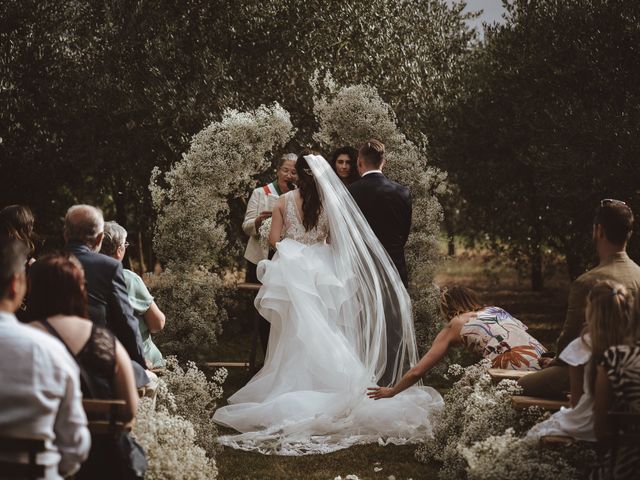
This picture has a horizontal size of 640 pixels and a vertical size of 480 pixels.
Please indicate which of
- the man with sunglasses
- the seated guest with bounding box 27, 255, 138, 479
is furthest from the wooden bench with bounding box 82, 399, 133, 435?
the man with sunglasses

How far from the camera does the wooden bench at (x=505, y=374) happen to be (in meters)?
6.11

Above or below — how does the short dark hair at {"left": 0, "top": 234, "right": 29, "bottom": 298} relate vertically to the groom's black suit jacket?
below

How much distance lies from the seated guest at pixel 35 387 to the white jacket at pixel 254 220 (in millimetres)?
→ 6360

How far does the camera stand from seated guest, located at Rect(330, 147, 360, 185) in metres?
9.30

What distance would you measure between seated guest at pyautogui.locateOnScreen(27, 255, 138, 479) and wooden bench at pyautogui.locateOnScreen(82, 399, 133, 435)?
4cm

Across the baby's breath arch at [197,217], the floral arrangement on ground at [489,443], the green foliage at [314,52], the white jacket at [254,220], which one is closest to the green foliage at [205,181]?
the baby's breath arch at [197,217]

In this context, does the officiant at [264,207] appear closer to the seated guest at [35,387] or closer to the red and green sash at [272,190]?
the red and green sash at [272,190]

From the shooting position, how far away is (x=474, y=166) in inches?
670

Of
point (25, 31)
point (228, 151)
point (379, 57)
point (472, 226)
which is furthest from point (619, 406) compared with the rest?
point (472, 226)

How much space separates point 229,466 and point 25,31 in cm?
967

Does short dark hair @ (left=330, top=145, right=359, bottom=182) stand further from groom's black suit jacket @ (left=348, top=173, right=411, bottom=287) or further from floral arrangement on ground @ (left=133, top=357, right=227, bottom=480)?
floral arrangement on ground @ (left=133, top=357, right=227, bottom=480)

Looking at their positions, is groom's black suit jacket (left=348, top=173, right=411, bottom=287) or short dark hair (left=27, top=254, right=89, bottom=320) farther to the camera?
groom's black suit jacket (left=348, top=173, right=411, bottom=287)

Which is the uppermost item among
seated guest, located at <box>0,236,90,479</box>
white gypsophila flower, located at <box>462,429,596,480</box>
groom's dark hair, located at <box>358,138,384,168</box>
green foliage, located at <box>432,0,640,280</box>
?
green foliage, located at <box>432,0,640,280</box>

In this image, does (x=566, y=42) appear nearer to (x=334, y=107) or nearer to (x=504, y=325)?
(x=334, y=107)
